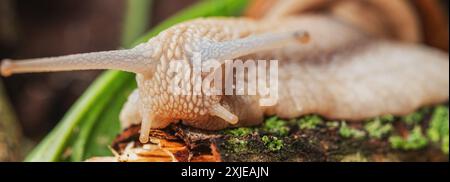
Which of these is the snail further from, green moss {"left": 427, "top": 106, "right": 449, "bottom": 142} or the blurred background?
the blurred background

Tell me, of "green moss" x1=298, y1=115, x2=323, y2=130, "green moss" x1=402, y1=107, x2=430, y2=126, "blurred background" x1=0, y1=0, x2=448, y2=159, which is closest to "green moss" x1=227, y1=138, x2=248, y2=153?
"green moss" x1=298, y1=115, x2=323, y2=130

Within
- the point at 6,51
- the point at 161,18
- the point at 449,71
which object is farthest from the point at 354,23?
the point at 6,51

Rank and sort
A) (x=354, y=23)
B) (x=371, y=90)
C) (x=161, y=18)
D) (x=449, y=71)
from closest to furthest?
1. (x=371, y=90)
2. (x=449, y=71)
3. (x=354, y=23)
4. (x=161, y=18)

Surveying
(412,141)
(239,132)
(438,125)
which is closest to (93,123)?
(239,132)

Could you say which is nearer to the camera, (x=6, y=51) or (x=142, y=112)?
(x=142, y=112)
